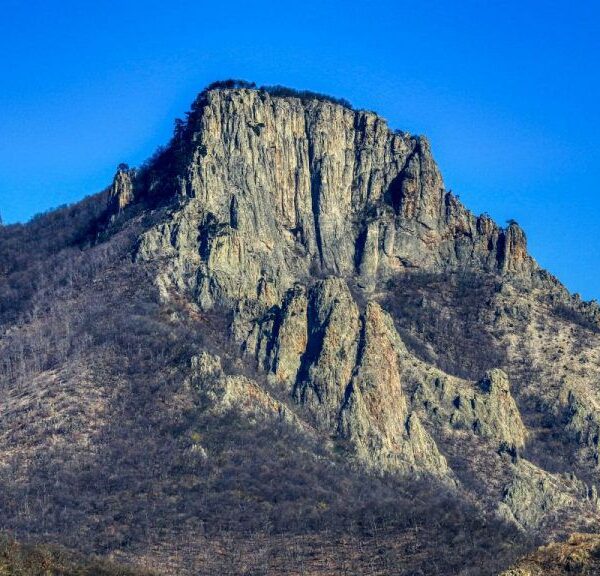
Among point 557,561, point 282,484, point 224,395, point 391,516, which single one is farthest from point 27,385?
point 557,561

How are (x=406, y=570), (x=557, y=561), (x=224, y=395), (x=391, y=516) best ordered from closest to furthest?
1. (x=557, y=561)
2. (x=406, y=570)
3. (x=391, y=516)
4. (x=224, y=395)

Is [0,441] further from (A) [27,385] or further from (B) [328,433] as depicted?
(B) [328,433]

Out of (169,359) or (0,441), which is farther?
(169,359)

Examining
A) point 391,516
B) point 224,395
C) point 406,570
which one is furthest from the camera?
point 224,395

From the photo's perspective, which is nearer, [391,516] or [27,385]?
[391,516]

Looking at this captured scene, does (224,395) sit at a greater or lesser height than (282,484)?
greater

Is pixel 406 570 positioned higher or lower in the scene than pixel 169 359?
lower

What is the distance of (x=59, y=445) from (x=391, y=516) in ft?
120

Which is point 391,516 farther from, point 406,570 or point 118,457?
point 118,457

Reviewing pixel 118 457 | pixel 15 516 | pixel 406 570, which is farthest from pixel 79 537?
pixel 406 570

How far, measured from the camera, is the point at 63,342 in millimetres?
199500

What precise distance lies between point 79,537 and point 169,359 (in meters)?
43.0

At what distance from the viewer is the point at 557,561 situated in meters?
96.3

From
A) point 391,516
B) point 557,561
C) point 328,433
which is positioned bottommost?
point 557,561
